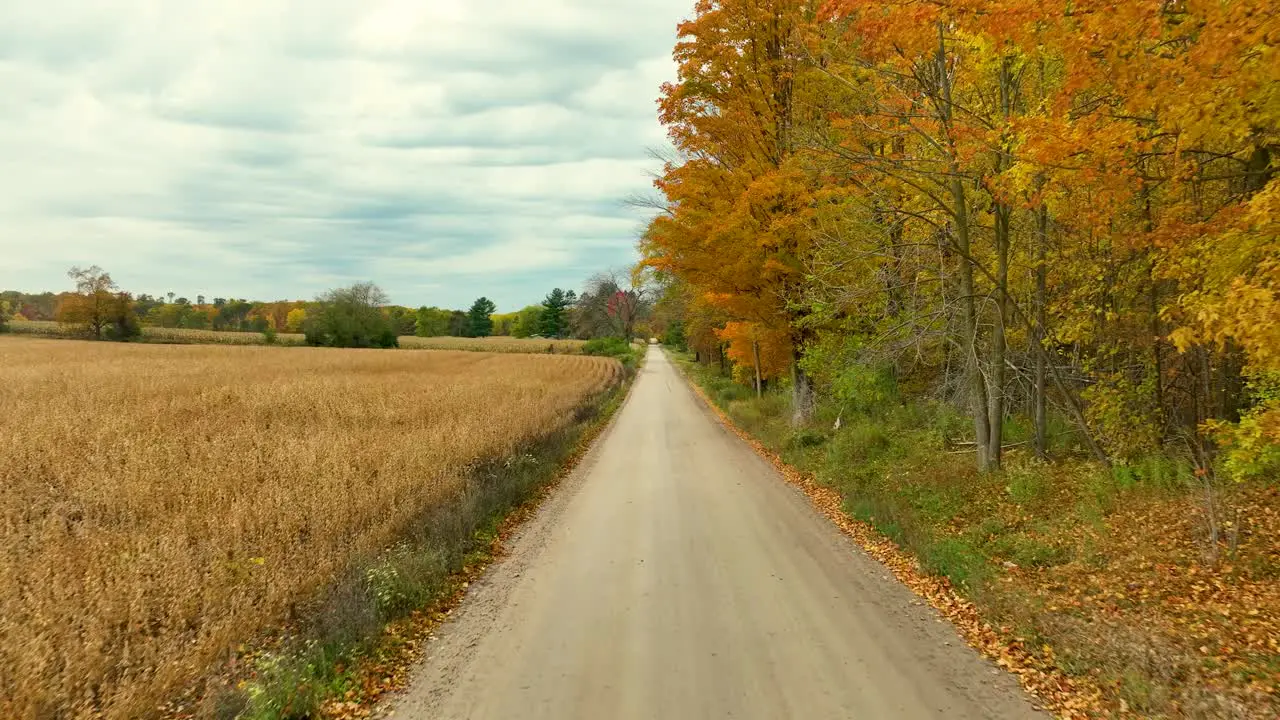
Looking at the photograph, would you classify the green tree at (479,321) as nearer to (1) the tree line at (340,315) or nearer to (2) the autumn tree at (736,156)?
(1) the tree line at (340,315)

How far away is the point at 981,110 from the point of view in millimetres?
9742

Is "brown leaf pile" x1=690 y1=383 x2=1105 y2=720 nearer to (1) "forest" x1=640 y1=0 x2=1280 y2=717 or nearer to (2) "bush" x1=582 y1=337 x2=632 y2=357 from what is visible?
(1) "forest" x1=640 y1=0 x2=1280 y2=717

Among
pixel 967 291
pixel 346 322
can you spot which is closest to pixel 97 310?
pixel 346 322

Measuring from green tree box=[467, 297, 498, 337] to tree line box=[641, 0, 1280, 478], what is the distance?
127554 millimetres

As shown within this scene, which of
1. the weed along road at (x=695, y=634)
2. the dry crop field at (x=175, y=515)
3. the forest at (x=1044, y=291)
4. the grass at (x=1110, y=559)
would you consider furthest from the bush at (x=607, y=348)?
the weed along road at (x=695, y=634)

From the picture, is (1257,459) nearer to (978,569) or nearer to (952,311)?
(978,569)

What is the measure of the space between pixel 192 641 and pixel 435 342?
95.5m

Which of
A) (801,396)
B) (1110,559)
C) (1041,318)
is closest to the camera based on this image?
(1110,559)

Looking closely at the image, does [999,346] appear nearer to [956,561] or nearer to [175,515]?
[956,561]

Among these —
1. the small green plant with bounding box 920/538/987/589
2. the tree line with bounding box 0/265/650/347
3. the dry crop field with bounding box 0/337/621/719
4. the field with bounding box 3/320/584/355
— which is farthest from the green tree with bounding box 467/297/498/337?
the small green plant with bounding box 920/538/987/589

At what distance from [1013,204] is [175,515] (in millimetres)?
13058

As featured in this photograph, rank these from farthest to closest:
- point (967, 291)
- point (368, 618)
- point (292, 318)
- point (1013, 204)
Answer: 1. point (292, 318)
2. point (967, 291)
3. point (1013, 204)
4. point (368, 618)

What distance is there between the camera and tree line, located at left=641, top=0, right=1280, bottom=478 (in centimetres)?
533

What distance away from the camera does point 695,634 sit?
5.50 meters
